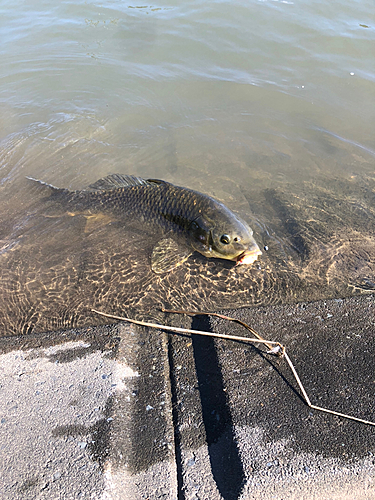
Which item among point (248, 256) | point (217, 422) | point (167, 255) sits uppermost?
point (248, 256)

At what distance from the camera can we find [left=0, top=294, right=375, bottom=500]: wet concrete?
7.69 ft

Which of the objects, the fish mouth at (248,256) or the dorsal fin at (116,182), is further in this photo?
the dorsal fin at (116,182)

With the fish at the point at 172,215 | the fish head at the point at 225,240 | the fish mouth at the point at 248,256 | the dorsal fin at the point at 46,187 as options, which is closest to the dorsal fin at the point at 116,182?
the fish at the point at 172,215

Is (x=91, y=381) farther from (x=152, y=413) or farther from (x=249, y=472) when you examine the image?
(x=249, y=472)

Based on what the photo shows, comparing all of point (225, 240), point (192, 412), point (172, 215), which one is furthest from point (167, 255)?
point (192, 412)

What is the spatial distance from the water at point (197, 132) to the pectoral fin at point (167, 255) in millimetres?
176

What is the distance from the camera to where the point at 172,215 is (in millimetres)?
4945

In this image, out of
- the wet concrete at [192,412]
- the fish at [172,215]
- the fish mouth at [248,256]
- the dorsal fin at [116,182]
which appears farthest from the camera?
the dorsal fin at [116,182]

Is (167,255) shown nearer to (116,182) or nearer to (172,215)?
(172,215)

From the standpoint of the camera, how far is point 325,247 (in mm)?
4727

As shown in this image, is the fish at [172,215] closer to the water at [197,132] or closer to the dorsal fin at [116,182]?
the dorsal fin at [116,182]

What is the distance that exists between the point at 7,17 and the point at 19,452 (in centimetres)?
1645

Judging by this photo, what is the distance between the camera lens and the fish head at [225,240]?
4.39 meters

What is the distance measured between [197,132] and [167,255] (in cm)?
451
